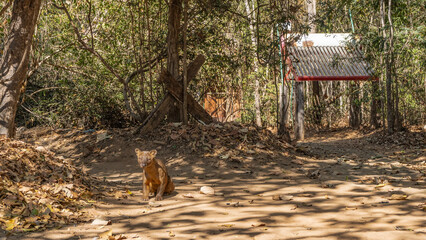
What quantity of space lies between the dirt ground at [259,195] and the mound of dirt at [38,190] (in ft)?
0.79

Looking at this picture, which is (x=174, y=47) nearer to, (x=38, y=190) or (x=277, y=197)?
(x=277, y=197)

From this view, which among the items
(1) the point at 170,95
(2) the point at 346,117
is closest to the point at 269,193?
(1) the point at 170,95

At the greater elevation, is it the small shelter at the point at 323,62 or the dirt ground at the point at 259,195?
the small shelter at the point at 323,62

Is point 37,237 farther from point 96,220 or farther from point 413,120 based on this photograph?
point 413,120

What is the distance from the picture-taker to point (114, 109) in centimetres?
1264

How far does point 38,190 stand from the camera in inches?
189

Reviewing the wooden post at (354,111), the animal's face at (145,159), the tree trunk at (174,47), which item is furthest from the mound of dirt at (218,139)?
the wooden post at (354,111)

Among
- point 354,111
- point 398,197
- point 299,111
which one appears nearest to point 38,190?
point 398,197

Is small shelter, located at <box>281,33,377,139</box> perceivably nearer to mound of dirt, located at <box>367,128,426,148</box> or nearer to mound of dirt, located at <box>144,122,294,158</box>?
mound of dirt, located at <box>367,128,426,148</box>

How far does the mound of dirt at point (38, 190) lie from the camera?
4.04 m

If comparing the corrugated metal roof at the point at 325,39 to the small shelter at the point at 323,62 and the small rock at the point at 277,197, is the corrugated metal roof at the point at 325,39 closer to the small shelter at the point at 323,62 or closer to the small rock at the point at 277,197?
the small shelter at the point at 323,62

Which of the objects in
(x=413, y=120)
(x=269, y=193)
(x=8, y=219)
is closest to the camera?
(x=8, y=219)

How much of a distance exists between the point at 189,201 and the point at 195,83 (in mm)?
7319

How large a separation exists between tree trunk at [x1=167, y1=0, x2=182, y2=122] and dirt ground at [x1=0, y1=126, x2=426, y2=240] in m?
1.22
